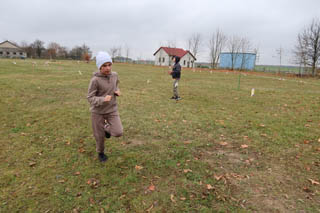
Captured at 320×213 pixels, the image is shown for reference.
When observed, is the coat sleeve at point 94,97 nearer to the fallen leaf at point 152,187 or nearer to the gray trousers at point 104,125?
the gray trousers at point 104,125

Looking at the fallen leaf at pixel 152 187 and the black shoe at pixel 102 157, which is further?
the black shoe at pixel 102 157

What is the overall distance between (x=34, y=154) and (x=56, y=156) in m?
0.46

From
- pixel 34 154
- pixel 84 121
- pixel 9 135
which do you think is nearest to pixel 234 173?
pixel 34 154

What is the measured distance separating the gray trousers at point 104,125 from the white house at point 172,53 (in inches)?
2464

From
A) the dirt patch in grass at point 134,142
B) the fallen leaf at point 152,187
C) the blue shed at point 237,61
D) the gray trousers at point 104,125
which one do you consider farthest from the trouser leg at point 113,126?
→ the blue shed at point 237,61

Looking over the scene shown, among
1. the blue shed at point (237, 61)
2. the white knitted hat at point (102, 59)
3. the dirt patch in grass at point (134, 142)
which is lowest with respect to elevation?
the dirt patch in grass at point (134, 142)

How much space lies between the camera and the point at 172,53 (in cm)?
6512

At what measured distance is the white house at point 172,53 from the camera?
213ft

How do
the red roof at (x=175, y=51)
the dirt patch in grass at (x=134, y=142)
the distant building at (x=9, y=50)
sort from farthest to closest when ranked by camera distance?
1. the distant building at (x=9, y=50)
2. the red roof at (x=175, y=51)
3. the dirt patch in grass at (x=134, y=142)

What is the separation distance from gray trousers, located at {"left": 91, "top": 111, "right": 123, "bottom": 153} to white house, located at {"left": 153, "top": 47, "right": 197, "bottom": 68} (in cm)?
6258

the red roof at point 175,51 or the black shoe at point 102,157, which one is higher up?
the red roof at point 175,51

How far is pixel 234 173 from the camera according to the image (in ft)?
11.6

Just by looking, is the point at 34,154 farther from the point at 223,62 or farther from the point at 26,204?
the point at 223,62

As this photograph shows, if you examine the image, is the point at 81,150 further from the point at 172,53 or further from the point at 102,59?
the point at 172,53
